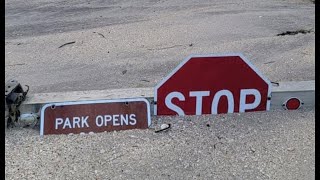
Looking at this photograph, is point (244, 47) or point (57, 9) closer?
point (244, 47)

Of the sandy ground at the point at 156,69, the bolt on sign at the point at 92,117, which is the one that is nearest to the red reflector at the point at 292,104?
the sandy ground at the point at 156,69

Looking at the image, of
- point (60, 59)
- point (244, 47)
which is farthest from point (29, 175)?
point (244, 47)

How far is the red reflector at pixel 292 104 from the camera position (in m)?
3.55

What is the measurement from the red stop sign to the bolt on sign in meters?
0.21

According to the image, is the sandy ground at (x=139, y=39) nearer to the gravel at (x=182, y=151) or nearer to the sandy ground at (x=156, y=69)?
the sandy ground at (x=156, y=69)

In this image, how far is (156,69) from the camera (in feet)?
16.3

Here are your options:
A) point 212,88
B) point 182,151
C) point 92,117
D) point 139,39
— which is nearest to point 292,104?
point 212,88

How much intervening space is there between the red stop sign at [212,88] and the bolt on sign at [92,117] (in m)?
0.21

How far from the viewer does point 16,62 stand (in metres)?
5.36

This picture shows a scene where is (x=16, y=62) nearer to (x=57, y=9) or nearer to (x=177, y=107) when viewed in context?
(x=177, y=107)

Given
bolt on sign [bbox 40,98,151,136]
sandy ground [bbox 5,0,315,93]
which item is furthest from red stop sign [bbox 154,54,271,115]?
sandy ground [bbox 5,0,315,93]

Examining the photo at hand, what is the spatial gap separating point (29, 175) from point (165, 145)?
943mm

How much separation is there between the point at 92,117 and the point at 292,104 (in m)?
1.61

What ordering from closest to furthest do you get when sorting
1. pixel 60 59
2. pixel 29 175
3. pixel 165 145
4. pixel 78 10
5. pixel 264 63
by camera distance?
1. pixel 29 175
2. pixel 165 145
3. pixel 264 63
4. pixel 60 59
5. pixel 78 10
